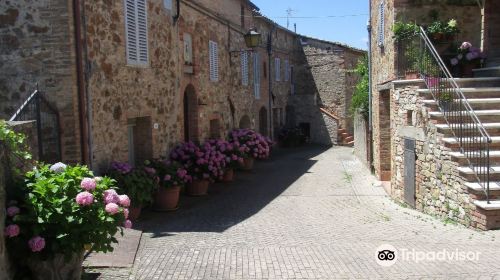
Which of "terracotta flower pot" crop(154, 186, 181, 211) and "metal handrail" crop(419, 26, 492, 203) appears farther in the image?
"terracotta flower pot" crop(154, 186, 181, 211)

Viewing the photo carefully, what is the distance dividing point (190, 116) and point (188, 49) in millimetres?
1932

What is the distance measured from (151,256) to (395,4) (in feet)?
27.3

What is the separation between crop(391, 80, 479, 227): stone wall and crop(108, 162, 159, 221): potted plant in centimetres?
512

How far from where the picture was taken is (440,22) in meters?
11.1

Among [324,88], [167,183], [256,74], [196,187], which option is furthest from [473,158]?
[324,88]

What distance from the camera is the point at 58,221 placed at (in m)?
4.36

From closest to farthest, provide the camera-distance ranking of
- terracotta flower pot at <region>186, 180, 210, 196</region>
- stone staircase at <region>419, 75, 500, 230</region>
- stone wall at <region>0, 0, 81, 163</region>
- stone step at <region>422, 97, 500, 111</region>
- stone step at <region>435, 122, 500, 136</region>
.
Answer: stone staircase at <region>419, 75, 500, 230</region>
stone wall at <region>0, 0, 81, 163</region>
stone step at <region>435, 122, 500, 136</region>
stone step at <region>422, 97, 500, 111</region>
terracotta flower pot at <region>186, 180, 210, 196</region>

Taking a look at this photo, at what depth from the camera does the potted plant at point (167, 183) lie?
32.0 feet

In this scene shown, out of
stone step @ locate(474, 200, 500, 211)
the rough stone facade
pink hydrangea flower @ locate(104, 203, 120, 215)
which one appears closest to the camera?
pink hydrangea flower @ locate(104, 203, 120, 215)

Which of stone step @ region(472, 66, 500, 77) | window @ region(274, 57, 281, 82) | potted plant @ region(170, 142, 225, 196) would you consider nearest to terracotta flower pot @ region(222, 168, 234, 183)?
potted plant @ region(170, 142, 225, 196)

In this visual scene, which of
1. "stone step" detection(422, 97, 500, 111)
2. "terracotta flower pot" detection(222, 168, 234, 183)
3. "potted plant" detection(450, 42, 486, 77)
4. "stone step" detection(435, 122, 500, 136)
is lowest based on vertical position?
"terracotta flower pot" detection(222, 168, 234, 183)

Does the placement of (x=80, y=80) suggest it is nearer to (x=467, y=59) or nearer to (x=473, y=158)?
(x=473, y=158)

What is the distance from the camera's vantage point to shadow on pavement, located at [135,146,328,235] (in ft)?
28.1

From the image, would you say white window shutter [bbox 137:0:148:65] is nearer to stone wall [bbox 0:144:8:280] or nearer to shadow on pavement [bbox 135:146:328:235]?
shadow on pavement [bbox 135:146:328:235]
